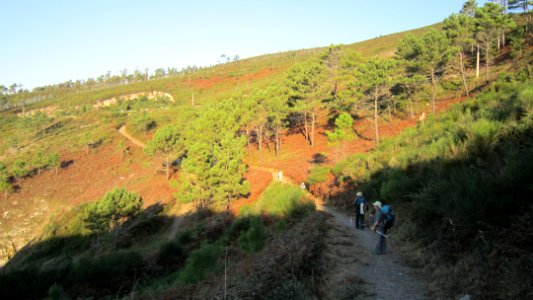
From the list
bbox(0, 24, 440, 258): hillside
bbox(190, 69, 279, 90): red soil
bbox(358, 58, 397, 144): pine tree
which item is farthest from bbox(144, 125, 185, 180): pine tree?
bbox(190, 69, 279, 90): red soil

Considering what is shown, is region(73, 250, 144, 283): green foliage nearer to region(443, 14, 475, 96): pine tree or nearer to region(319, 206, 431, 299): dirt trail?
region(319, 206, 431, 299): dirt trail

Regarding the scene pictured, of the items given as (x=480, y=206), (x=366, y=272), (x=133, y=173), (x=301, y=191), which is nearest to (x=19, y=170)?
(x=133, y=173)

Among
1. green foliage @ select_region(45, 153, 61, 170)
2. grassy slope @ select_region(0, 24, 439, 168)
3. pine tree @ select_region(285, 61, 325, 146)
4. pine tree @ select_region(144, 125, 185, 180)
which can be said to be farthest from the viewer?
grassy slope @ select_region(0, 24, 439, 168)

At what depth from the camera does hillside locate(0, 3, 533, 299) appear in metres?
5.84

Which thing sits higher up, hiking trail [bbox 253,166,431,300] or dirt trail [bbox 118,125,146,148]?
hiking trail [bbox 253,166,431,300]

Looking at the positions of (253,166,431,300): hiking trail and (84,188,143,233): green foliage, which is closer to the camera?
(253,166,431,300): hiking trail

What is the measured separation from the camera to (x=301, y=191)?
18.0m

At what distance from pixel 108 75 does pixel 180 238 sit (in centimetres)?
17460

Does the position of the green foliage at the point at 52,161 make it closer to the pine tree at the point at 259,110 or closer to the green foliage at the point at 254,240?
the pine tree at the point at 259,110

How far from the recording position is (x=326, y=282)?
6.23 metres

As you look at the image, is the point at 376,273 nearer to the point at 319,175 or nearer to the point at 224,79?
the point at 319,175

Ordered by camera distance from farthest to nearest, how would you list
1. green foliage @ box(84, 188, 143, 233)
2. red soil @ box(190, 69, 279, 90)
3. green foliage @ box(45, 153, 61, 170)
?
red soil @ box(190, 69, 279, 90) < green foliage @ box(45, 153, 61, 170) < green foliage @ box(84, 188, 143, 233)

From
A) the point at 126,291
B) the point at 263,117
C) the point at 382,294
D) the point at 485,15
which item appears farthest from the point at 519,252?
the point at 485,15

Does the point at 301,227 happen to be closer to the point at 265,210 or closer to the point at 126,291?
the point at 126,291
